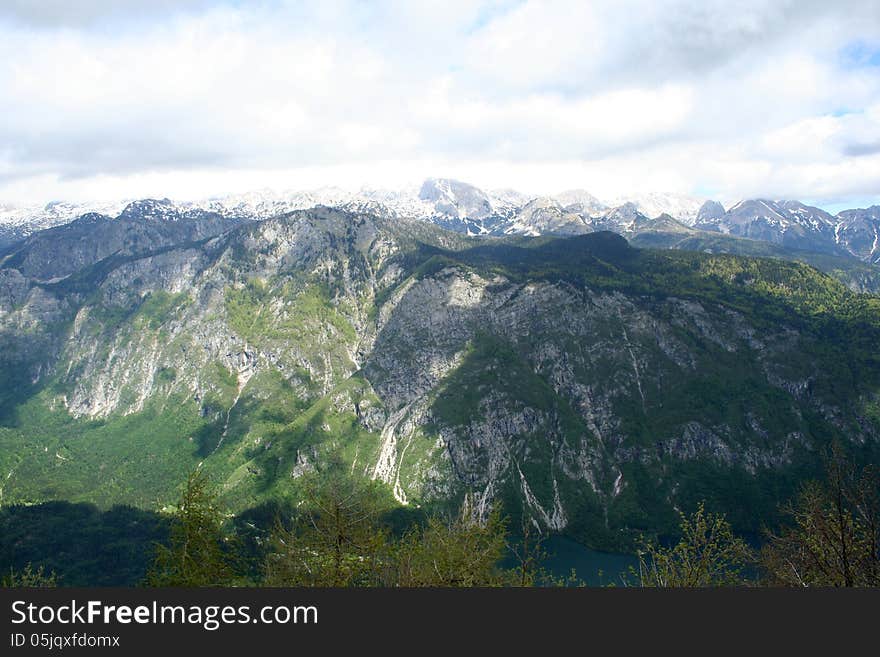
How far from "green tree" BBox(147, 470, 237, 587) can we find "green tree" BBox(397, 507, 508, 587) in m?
13.4

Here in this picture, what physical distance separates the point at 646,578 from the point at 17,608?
123 feet

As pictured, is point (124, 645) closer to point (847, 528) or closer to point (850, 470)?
point (850, 470)

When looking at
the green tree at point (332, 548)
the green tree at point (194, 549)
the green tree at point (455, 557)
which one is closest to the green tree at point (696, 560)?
the green tree at point (455, 557)

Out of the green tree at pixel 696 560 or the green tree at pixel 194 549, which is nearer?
the green tree at pixel 696 560

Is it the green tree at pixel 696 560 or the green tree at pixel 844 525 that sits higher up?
the green tree at pixel 844 525

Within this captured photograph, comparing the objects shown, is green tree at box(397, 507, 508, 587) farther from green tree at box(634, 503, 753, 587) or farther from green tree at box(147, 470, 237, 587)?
green tree at box(147, 470, 237, 587)

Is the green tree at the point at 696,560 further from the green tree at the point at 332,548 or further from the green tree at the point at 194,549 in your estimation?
the green tree at the point at 194,549

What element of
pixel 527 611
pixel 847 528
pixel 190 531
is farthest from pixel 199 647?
pixel 847 528

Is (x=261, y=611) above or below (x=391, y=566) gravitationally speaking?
above

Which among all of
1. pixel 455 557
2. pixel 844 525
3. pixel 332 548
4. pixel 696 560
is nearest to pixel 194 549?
pixel 332 548

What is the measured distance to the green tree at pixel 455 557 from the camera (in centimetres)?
3241

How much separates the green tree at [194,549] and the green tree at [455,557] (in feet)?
44.0

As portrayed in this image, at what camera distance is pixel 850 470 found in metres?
25.8

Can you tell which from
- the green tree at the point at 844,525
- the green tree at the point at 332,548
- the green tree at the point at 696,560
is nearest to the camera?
the green tree at the point at 844,525
